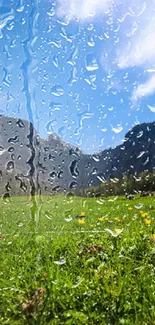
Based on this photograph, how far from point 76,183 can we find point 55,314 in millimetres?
8706

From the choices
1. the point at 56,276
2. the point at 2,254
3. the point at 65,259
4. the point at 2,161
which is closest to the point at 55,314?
the point at 56,276

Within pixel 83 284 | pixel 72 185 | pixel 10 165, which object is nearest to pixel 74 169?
pixel 72 185

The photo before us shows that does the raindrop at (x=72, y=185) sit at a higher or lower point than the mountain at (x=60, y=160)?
lower

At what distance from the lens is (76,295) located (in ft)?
6.39

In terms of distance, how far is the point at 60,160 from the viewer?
33.2ft

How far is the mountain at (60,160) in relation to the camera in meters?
9.68

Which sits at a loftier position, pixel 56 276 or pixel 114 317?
pixel 56 276

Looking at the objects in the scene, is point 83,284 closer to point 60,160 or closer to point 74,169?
point 74,169

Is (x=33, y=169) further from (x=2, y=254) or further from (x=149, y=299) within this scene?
(x=149, y=299)

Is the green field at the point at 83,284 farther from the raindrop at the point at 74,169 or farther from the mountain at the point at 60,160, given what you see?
the raindrop at the point at 74,169

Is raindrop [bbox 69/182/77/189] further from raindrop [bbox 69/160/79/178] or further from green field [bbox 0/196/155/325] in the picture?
green field [bbox 0/196/155/325]

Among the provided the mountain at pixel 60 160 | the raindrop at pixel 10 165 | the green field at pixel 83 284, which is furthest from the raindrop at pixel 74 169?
the green field at pixel 83 284

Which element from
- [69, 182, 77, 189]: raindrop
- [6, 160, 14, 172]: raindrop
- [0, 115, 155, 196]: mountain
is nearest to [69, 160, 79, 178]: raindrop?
[0, 115, 155, 196]: mountain

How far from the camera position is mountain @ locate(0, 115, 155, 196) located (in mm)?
9680
